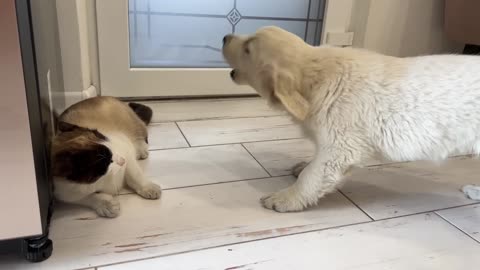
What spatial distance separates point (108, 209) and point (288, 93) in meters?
0.58

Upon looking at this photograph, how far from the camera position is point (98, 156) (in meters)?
1.05

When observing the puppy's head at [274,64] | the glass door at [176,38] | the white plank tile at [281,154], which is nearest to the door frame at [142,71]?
the glass door at [176,38]

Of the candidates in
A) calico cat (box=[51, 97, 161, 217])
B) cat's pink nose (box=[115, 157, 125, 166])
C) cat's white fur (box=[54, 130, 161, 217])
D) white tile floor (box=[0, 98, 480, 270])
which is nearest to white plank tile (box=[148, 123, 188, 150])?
white tile floor (box=[0, 98, 480, 270])

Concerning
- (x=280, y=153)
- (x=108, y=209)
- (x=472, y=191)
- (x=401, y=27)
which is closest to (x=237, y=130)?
(x=280, y=153)

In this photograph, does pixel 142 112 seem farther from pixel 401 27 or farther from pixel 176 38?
pixel 401 27

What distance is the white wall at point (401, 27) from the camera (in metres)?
2.21

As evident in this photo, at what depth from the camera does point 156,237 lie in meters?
1.08

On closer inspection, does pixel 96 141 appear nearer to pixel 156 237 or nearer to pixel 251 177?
pixel 156 237

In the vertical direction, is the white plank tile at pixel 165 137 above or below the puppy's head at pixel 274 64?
below

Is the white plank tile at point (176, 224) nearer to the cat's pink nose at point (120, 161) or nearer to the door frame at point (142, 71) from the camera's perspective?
the cat's pink nose at point (120, 161)

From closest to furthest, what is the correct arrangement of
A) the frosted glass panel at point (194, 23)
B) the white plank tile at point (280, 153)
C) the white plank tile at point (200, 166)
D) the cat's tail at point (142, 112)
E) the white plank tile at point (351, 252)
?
1. the white plank tile at point (351, 252)
2. the white plank tile at point (200, 166)
3. the white plank tile at point (280, 153)
4. the cat's tail at point (142, 112)
5. the frosted glass panel at point (194, 23)

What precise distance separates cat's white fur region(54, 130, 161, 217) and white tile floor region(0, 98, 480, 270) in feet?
0.10

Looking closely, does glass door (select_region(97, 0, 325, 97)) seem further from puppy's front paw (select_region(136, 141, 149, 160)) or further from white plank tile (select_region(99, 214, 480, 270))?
white plank tile (select_region(99, 214, 480, 270))

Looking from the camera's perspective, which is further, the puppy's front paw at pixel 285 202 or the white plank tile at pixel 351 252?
the puppy's front paw at pixel 285 202
